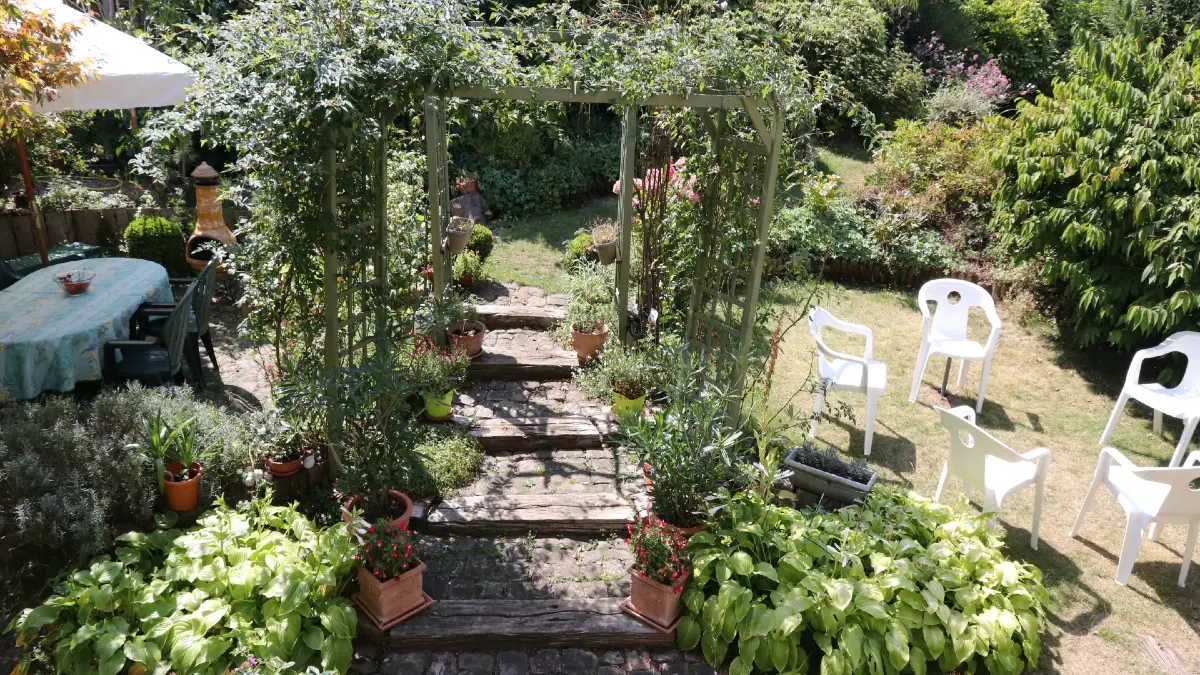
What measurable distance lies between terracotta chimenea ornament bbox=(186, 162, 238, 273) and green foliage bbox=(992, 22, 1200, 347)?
7.64 metres

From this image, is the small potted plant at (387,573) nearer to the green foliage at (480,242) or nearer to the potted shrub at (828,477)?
the potted shrub at (828,477)

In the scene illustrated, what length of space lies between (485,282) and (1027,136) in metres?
5.36

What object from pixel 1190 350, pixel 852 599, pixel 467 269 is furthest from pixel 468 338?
pixel 1190 350

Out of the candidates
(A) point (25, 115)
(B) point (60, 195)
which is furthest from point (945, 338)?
(B) point (60, 195)

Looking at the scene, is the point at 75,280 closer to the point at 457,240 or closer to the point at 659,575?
the point at 457,240

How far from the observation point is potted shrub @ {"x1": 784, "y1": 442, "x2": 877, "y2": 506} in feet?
15.3

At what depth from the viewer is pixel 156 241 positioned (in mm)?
7500

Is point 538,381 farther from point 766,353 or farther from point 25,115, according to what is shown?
point 25,115

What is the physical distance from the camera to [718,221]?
17.3 ft

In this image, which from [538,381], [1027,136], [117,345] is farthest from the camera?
[1027,136]

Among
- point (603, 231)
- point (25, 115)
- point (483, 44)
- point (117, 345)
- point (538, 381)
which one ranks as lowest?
point (538, 381)

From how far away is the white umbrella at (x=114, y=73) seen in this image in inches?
203

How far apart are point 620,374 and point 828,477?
164 centimetres

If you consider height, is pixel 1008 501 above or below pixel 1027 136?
below
